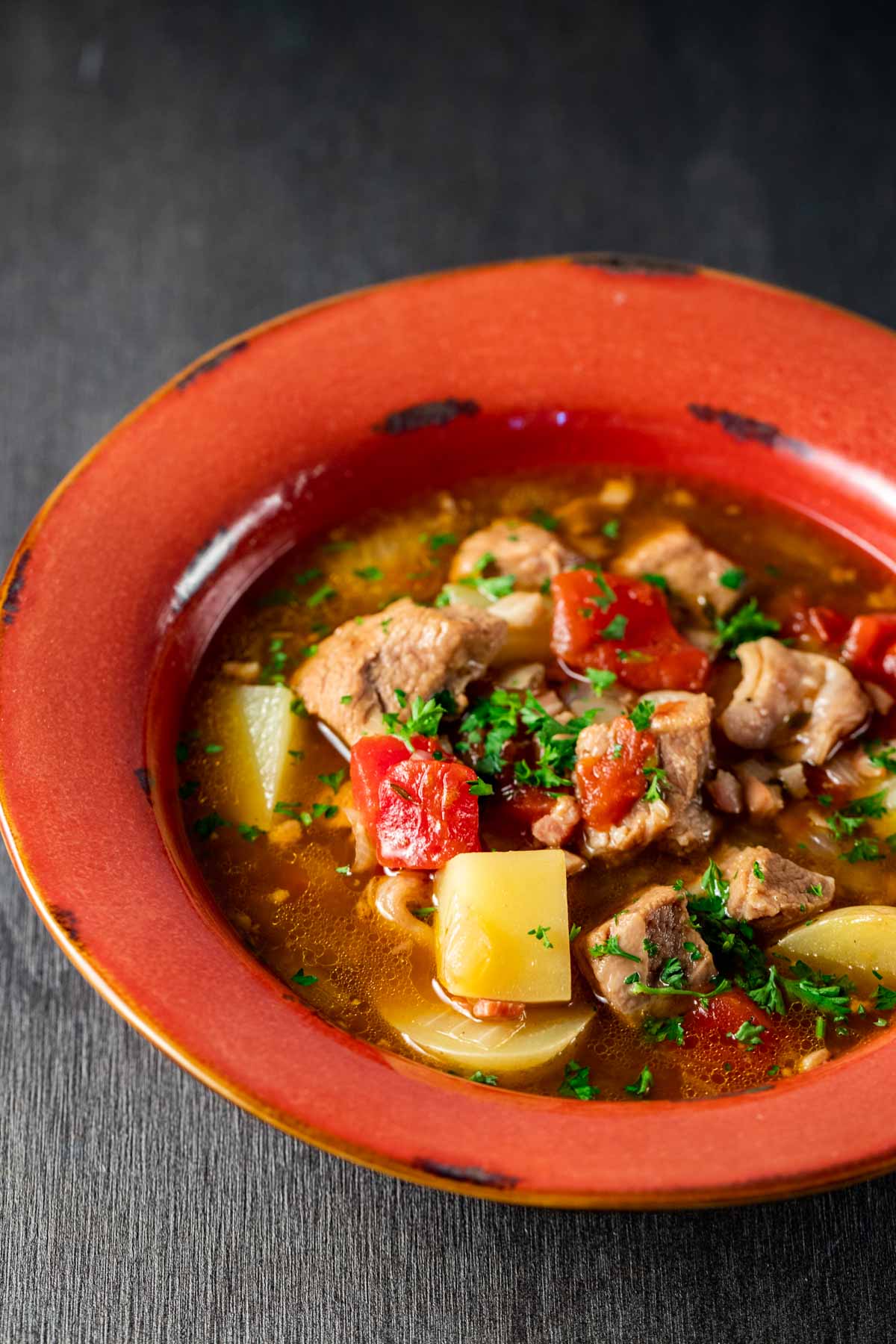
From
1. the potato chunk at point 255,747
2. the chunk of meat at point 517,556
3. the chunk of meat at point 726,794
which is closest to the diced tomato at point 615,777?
the chunk of meat at point 726,794

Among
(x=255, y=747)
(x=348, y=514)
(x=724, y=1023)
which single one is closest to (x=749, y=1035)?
(x=724, y=1023)

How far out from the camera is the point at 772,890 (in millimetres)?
3824

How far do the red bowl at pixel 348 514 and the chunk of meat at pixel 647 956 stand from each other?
353 mm

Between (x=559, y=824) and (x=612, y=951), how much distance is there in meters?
0.45

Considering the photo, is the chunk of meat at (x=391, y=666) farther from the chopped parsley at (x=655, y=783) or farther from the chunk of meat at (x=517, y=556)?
the chopped parsley at (x=655, y=783)

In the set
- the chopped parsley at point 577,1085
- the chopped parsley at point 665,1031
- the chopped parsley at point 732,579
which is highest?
the chopped parsley at point 732,579

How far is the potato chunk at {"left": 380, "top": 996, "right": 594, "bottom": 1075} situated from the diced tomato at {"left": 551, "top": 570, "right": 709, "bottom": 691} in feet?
3.86

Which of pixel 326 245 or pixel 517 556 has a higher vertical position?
pixel 326 245

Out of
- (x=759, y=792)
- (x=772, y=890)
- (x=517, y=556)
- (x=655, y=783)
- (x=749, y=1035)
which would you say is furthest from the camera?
(x=517, y=556)

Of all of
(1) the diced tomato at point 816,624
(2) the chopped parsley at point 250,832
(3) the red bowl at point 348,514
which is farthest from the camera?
(1) the diced tomato at point 816,624

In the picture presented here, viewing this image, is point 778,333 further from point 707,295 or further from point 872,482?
point 872,482

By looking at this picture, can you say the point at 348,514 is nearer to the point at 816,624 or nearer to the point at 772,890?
the point at 816,624

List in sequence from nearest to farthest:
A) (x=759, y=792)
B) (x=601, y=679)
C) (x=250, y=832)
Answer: (x=250, y=832)
(x=759, y=792)
(x=601, y=679)

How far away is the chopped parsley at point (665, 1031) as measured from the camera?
365cm
